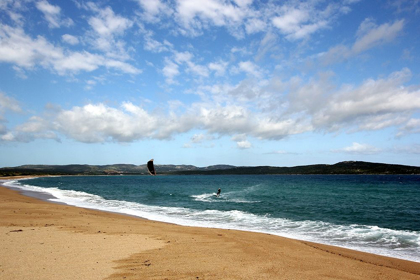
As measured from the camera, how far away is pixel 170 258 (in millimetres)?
8703

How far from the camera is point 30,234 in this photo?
11.4 meters

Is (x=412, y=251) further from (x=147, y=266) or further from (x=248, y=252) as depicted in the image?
(x=147, y=266)

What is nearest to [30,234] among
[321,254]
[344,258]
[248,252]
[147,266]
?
[147,266]

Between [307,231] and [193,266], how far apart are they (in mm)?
11271

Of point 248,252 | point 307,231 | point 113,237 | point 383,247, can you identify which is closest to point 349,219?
point 307,231

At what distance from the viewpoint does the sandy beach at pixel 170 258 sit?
7.28 meters

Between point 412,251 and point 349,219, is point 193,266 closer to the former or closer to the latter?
point 412,251

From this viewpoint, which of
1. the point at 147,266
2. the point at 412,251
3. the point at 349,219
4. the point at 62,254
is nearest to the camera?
the point at 147,266

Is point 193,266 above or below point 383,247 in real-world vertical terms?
above

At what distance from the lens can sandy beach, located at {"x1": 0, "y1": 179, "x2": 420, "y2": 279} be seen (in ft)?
23.9

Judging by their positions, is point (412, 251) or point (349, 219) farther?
point (349, 219)

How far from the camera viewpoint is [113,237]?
38.3ft

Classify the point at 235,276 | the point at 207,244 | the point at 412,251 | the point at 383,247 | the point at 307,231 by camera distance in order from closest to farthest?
1. the point at 235,276
2. the point at 207,244
3. the point at 412,251
4. the point at 383,247
5. the point at 307,231

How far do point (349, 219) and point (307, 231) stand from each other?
23.4 ft
